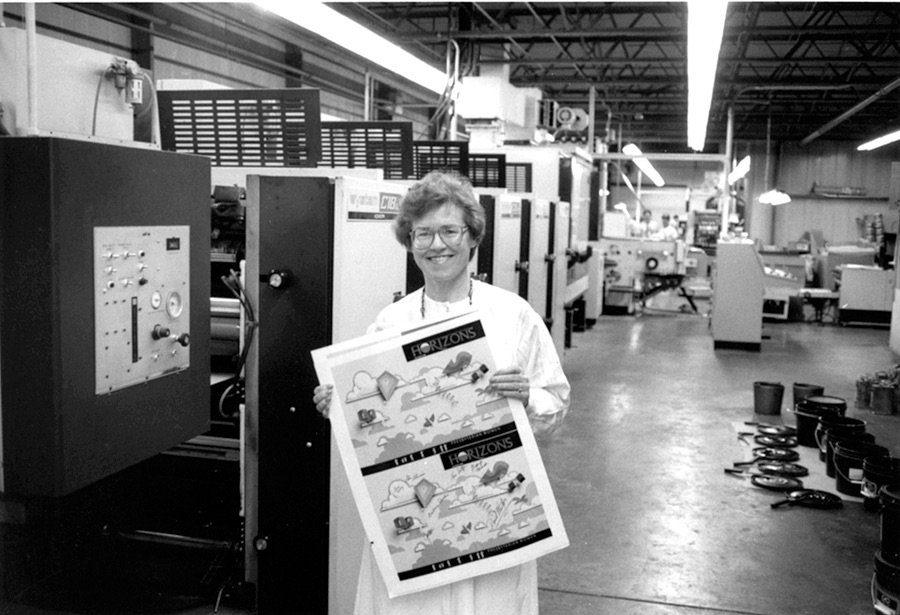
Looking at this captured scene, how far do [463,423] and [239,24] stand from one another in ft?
28.5

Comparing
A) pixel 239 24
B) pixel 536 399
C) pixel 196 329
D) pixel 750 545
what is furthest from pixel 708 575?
pixel 239 24

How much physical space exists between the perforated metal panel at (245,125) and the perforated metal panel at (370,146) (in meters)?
0.55

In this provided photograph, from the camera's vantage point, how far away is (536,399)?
5.71 ft

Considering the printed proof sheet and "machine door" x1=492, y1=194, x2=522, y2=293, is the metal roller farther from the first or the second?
"machine door" x1=492, y1=194, x2=522, y2=293

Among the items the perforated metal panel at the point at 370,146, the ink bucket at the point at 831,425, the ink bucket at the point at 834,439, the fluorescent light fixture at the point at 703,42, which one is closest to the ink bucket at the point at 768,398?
the ink bucket at the point at 831,425

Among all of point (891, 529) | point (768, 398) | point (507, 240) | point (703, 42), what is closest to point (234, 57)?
point (507, 240)

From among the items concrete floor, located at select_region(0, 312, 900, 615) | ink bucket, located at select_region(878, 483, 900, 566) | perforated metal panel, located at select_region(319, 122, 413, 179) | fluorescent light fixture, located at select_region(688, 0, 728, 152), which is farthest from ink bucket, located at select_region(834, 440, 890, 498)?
perforated metal panel, located at select_region(319, 122, 413, 179)

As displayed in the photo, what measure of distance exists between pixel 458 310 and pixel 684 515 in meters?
2.78

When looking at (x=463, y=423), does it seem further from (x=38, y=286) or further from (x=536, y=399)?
(x=38, y=286)

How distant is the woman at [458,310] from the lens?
5.70 ft

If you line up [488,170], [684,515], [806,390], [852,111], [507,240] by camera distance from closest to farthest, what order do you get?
[684,515], [507,240], [488,170], [806,390], [852,111]

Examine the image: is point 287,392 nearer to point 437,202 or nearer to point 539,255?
point 437,202

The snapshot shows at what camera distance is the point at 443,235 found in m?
1.77

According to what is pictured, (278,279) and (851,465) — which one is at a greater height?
(278,279)
